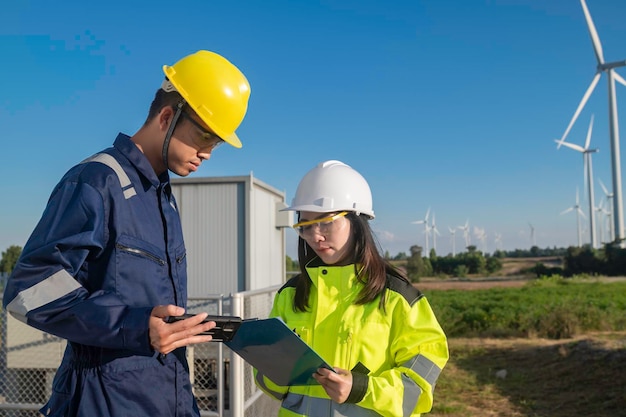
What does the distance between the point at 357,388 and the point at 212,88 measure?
1.25m

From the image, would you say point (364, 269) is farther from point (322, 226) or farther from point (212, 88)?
point (212, 88)

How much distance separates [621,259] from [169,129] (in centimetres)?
4839

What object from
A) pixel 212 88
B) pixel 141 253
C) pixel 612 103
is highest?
pixel 612 103

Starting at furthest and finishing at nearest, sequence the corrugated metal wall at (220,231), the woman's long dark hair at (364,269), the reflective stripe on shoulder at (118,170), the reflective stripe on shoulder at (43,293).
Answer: the corrugated metal wall at (220,231) < the woman's long dark hair at (364,269) < the reflective stripe on shoulder at (118,170) < the reflective stripe on shoulder at (43,293)

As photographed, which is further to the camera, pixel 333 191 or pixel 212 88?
pixel 333 191

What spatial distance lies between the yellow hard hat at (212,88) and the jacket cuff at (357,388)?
103 cm

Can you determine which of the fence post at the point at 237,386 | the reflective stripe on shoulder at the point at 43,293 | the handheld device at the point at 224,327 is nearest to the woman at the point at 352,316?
the handheld device at the point at 224,327

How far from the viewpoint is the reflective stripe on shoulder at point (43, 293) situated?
1542 millimetres

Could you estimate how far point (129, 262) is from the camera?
5.84 ft

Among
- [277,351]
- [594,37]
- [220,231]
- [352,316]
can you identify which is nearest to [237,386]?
[352,316]

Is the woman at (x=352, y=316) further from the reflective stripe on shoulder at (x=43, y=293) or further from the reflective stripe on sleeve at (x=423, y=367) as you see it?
the reflective stripe on shoulder at (x=43, y=293)

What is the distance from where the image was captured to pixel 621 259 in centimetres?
4278

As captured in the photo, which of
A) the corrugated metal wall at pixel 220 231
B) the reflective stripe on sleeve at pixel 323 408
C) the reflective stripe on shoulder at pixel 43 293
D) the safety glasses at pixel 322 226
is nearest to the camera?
the reflective stripe on shoulder at pixel 43 293

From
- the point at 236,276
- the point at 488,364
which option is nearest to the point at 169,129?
the point at 236,276
